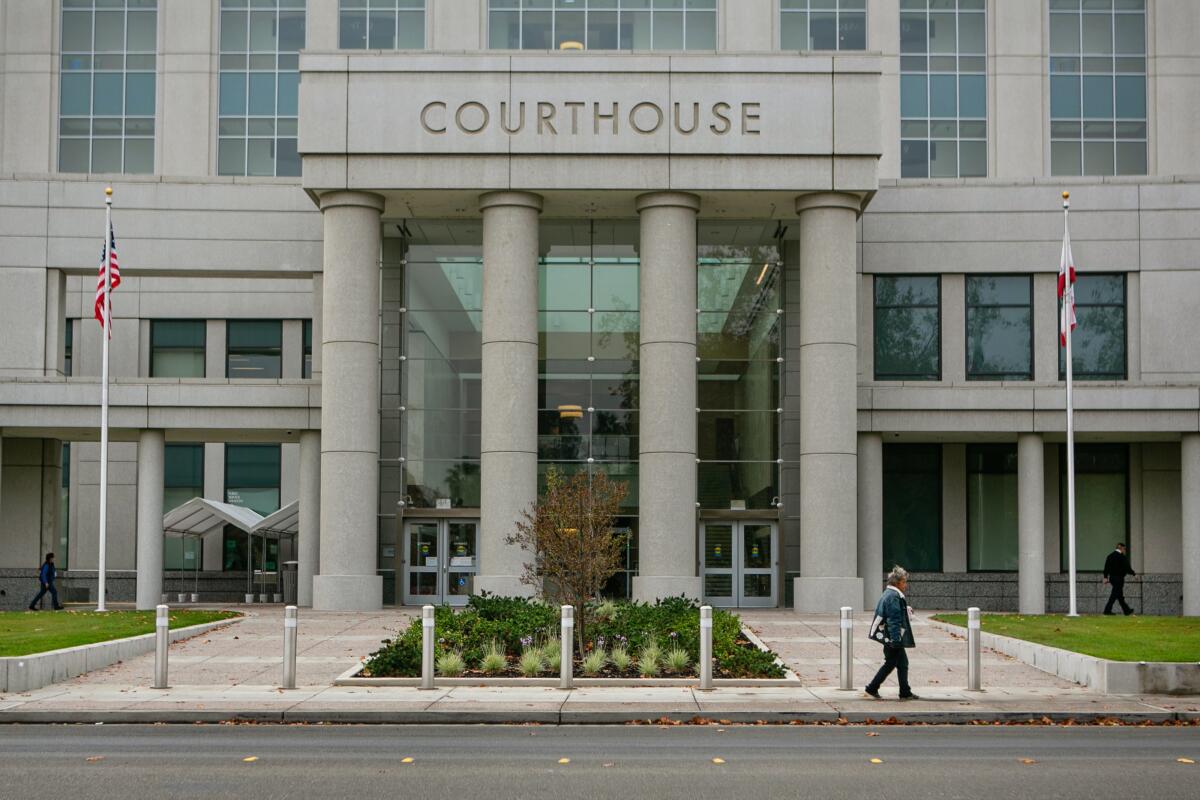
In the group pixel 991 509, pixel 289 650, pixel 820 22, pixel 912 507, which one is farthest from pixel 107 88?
pixel 289 650

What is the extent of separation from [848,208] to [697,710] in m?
21.5

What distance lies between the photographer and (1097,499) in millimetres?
40031

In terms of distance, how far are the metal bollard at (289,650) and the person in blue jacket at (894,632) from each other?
25.0 feet

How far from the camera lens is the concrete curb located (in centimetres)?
1883

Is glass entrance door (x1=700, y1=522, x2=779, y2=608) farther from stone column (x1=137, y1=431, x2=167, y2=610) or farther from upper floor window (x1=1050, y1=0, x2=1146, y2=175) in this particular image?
upper floor window (x1=1050, y1=0, x2=1146, y2=175)

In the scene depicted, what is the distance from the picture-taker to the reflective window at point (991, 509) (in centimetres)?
3994

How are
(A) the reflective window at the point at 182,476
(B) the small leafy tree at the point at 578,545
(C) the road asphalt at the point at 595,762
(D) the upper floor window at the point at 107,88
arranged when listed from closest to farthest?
(C) the road asphalt at the point at 595,762
(B) the small leafy tree at the point at 578,545
(D) the upper floor window at the point at 107,88
(A) the reflective window at the point at 182,476

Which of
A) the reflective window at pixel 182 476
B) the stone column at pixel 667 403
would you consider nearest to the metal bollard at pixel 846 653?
the stone column at pixel 667 403

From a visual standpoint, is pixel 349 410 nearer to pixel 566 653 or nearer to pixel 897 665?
pixel 566 653

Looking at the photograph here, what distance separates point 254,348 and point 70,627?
21.9 metres

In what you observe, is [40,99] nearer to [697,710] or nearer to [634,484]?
[634,484]

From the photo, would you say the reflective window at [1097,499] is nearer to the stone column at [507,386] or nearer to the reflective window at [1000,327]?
the reflective window at [1000,327]

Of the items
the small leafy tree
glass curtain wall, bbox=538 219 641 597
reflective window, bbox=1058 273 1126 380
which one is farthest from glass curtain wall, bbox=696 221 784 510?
the small leafy tree

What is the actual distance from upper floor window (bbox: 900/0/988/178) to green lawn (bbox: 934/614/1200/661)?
1619cm
